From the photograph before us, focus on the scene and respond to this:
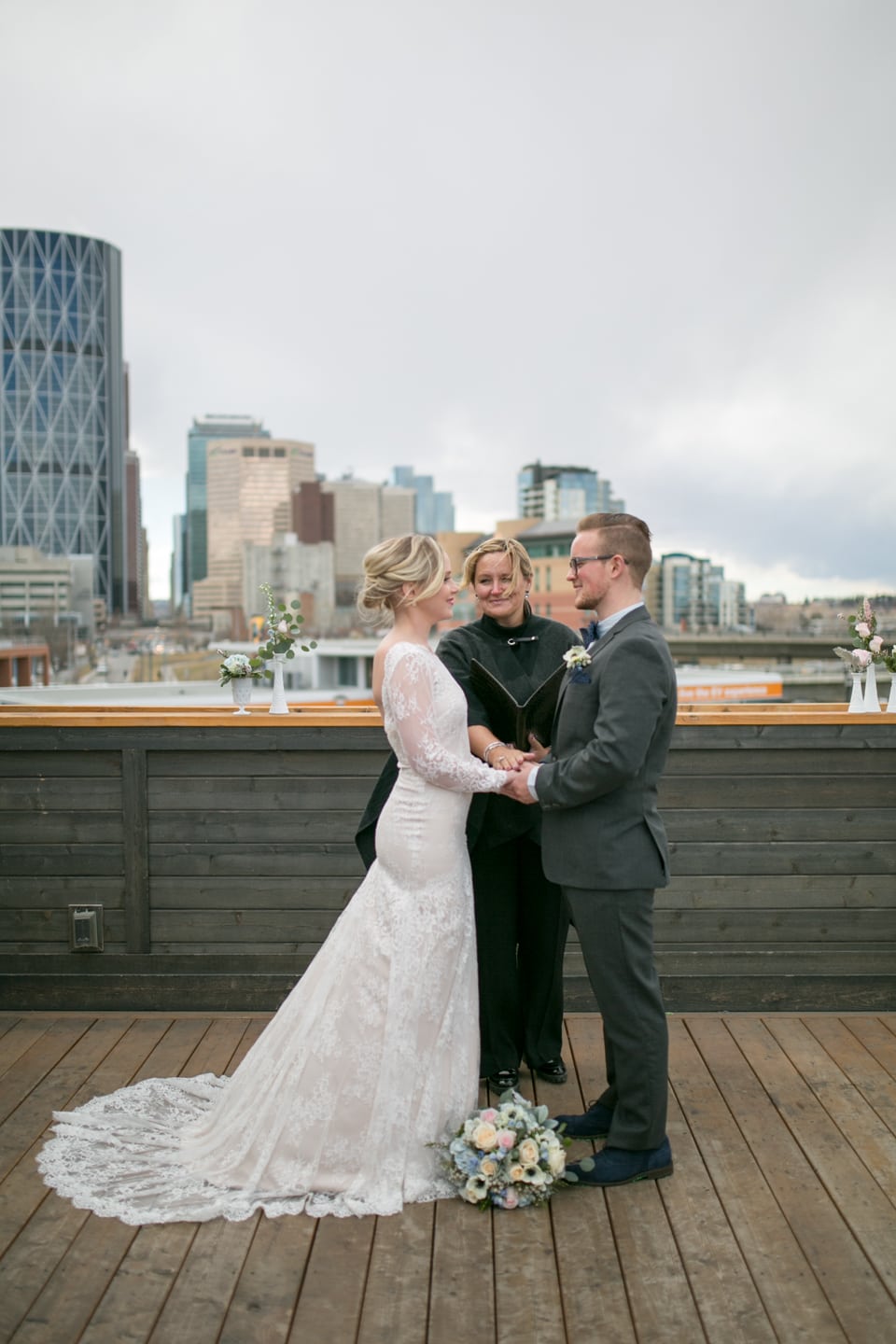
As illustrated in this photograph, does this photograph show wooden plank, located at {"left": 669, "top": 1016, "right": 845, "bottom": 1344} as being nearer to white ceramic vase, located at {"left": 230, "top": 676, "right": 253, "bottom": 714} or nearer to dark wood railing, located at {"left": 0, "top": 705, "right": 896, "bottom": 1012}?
dark wood railing, located at {"left": 0, "top": 705, "right": 896, "bottom": 1012}

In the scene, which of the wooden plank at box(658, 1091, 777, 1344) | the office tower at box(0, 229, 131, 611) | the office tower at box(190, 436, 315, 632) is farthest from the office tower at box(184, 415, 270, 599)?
the wooden plank at box(658, 1091, 777, 1344)

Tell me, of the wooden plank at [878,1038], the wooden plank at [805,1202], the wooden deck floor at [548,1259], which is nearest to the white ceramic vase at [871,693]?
the wooden plank at [878,1038]

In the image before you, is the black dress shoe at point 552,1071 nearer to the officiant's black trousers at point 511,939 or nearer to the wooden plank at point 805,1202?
the officiant's black trousers at point 511,939

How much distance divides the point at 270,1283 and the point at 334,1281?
127mm

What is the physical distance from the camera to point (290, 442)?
160 metres

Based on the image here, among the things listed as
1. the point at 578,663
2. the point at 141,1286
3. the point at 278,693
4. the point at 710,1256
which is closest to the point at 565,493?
the point at 278,693

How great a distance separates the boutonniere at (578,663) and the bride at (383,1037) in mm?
307

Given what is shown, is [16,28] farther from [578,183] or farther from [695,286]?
[695,286]

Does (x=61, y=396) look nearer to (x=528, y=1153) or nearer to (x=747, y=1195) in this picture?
(x=528, y=1153)

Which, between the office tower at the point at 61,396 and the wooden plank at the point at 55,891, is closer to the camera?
the wooden plank at the point at 55,891

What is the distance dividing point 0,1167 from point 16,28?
750 centimetres

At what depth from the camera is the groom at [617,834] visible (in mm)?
2576

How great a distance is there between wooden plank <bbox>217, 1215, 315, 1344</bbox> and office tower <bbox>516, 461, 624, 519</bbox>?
5543 inches

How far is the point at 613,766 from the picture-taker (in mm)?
2479
